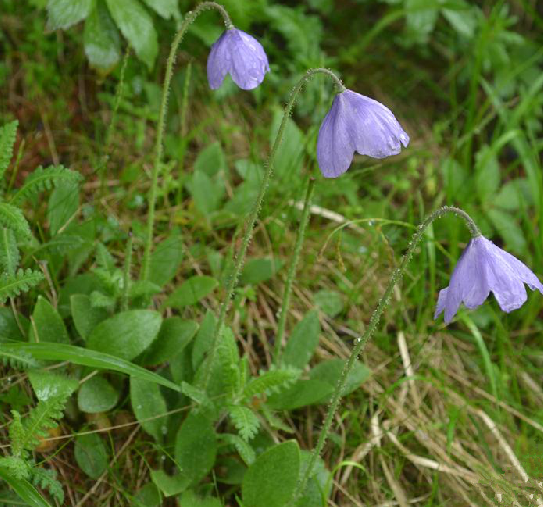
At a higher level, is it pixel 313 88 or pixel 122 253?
pixel 313 88

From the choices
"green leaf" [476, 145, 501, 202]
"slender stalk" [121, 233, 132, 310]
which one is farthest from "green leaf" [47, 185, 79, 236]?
"green leaf" [476, 145, 501, 202]

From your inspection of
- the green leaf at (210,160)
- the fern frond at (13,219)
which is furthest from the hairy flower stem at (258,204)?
the green leaf at (210,160)

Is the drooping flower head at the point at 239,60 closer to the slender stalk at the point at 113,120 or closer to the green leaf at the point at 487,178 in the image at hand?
the slender stalk at the point at 113,120

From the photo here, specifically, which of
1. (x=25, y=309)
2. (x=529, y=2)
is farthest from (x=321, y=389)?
(x=529, y=2)

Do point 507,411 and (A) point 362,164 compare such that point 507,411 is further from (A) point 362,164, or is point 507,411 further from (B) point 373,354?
(A) point 362,164

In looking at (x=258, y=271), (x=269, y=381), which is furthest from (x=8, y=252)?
(x=258, y=271)

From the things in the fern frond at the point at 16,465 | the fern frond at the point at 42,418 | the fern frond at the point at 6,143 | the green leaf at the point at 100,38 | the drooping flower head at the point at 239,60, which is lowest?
the fern frond at the point at 16,465

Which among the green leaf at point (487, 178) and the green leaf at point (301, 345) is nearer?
the green leaf at point (301, 345)
